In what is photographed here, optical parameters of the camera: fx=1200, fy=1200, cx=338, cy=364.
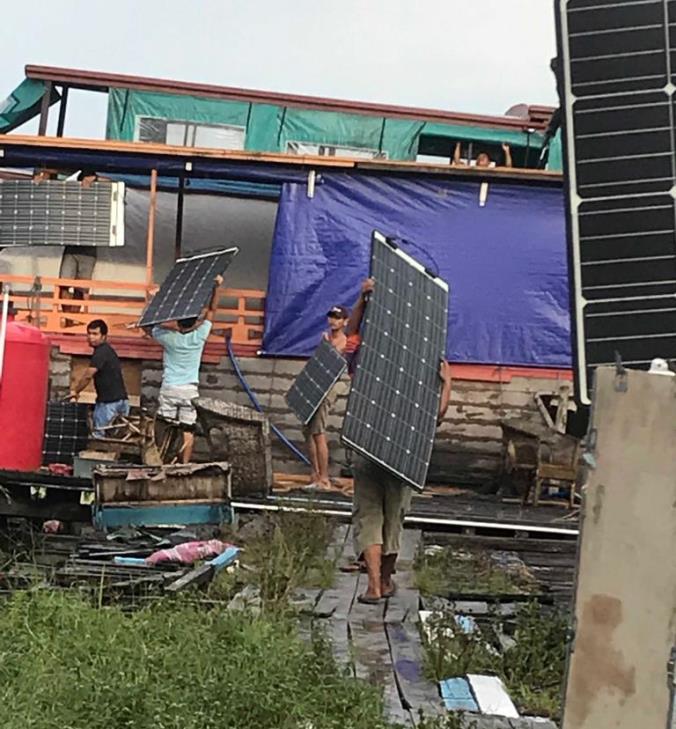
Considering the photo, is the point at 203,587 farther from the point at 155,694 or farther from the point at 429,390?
the point at 155,694

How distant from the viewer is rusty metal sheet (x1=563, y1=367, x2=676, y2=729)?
3.52m

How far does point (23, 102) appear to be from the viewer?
17.3 m

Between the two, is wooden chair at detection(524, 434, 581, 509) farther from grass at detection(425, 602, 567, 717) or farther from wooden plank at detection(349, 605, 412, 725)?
grass at detection(425, 602, 567, 717)

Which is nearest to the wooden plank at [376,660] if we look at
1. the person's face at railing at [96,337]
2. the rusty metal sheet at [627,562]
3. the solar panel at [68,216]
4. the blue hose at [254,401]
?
the rusty metal sheet at [627,562]

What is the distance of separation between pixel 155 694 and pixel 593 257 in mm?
2578

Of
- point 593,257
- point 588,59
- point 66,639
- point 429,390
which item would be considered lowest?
point 66,639

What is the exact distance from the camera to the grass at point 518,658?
214 inches

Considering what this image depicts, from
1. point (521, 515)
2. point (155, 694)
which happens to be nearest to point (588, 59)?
point (155, 694)

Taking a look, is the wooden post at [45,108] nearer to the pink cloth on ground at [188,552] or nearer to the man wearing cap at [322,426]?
the man wearing cap at [322,426]

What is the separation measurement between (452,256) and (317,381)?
137 inches

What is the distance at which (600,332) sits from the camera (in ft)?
17.1

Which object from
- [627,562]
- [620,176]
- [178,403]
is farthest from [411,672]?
[178,403]

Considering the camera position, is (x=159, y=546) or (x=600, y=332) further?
(x=159, y=546)

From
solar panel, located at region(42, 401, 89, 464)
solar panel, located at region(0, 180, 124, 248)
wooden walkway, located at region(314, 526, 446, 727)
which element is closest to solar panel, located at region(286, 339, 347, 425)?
solar panel, located at region(42, 401, 89, 464)
